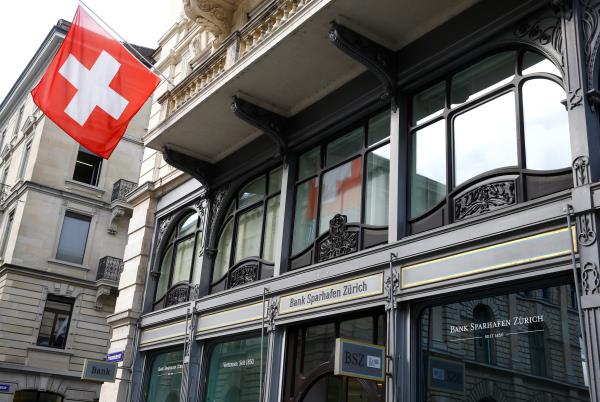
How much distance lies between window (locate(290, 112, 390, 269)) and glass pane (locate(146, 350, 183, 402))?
4.27 meters

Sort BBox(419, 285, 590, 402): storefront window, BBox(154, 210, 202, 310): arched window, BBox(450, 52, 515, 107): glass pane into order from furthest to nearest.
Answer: BBox(154, 210, 202, 310): arched window
BBox(450, 52, 515, 107): glass pane
BBox(419, 285, 590, 402): storefront window

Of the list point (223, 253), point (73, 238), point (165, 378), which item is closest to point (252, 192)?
point (223, 253)

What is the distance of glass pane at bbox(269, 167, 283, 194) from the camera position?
13.2 m

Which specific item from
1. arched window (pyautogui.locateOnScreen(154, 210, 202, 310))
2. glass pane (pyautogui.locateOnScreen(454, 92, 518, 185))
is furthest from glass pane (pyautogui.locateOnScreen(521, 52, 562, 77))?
arched window (pyautogui.locateOnScreen(154, 210, 202, 310))

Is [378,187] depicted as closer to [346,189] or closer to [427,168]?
[346,189]

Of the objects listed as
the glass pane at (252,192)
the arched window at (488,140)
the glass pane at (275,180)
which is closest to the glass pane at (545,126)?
the arched window at (488,140)

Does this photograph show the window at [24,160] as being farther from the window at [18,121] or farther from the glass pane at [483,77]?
the glass pane at [483,77]

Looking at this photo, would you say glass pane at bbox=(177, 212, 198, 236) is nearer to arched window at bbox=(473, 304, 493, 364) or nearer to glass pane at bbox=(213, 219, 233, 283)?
glass pane at bbox=(213, 219, 233, 283)

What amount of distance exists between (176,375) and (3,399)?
15.3m

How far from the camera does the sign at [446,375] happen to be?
8.15 metres

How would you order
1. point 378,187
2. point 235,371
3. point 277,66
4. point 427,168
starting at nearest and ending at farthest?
1. point 427,168
2. point 378,187
3. point 277,66
4. point 235,371

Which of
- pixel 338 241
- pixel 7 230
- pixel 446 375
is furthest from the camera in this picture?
pixel 7 230

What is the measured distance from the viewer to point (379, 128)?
11.0 m

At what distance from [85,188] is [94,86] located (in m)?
19.1
